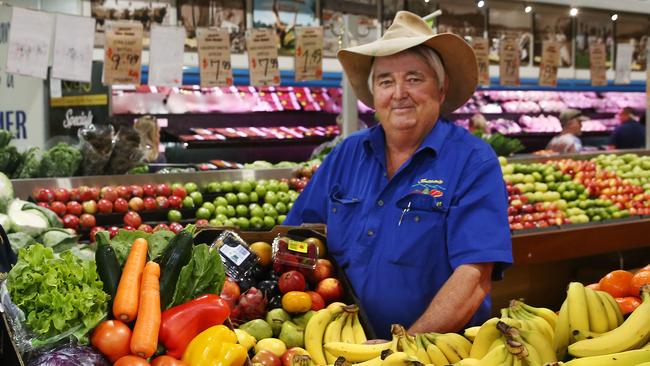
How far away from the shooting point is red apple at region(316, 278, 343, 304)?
2580mm

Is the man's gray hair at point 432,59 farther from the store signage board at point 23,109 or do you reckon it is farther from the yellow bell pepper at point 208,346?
the store signage board at point 23,109

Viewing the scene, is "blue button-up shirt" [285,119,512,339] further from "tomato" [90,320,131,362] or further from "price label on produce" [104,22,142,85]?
"price label on produce" [104,22,142,85]

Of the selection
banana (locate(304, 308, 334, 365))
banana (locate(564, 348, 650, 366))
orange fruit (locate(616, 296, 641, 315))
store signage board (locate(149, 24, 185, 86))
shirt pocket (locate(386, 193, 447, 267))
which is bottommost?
banana (locate(304, 308, 334, 365))

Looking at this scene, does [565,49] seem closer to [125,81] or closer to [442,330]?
[125,81]

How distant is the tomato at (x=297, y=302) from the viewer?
2.46m

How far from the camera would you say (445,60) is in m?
2.94

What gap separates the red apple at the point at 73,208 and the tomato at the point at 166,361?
10.3 feet

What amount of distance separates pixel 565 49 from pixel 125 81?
6.96m

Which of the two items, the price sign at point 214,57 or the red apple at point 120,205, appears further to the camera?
the price sign at point 214,57

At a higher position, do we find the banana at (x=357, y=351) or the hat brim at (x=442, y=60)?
the hat brim at (x=442, y=60)

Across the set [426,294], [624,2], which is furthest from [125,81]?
[624,2]

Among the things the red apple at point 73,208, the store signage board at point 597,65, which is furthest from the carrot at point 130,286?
the store signage board at point 597,65

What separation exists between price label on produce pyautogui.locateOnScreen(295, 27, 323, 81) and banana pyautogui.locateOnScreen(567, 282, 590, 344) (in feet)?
12.6

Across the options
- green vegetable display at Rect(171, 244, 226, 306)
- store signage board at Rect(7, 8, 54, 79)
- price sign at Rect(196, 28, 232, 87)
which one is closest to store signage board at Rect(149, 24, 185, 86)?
price sign at Rect(196, 28, 232, 87)
